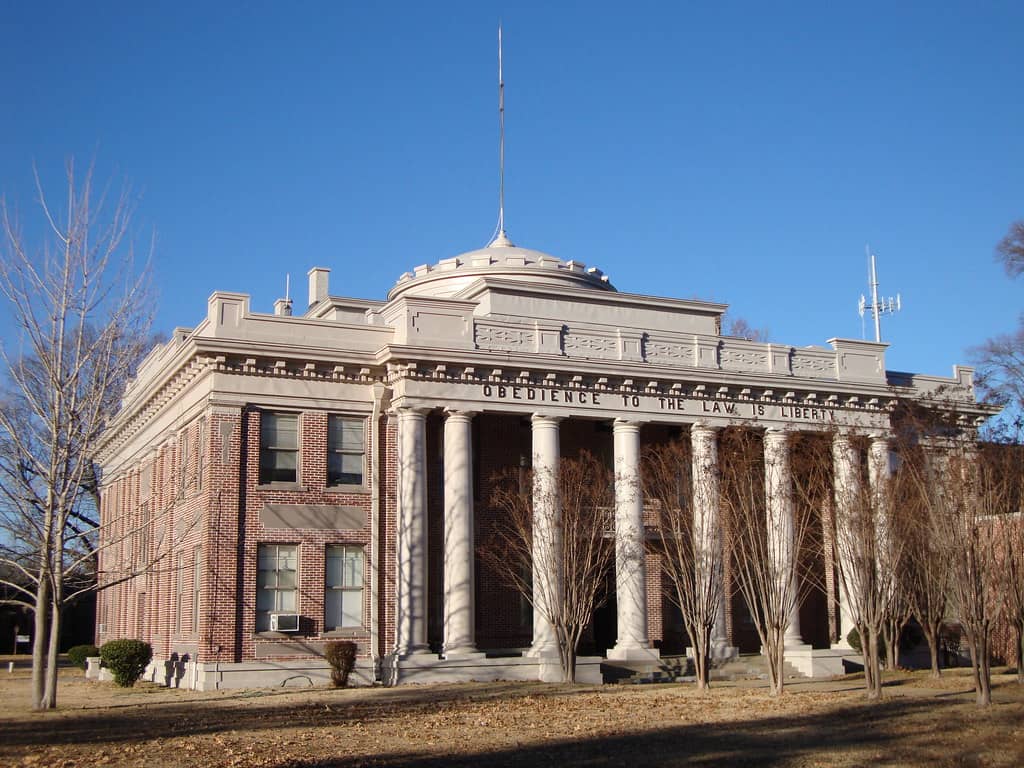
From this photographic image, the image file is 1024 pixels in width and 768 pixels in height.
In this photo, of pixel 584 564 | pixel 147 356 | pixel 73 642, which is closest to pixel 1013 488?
pixel 584 564

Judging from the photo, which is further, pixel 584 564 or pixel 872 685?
pixel 584 564

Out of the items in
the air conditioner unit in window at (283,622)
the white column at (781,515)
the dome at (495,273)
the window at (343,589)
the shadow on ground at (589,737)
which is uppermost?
the dome at (495,273)

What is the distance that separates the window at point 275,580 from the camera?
28.3 m

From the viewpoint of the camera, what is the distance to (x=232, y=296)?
2875cm

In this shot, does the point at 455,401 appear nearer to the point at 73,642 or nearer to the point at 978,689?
the point at 978,689

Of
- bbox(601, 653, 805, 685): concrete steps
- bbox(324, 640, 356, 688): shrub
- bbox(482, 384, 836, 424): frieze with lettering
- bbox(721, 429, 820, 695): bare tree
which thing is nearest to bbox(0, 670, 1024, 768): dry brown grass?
bbox(324, 640, 356, 688): shrub

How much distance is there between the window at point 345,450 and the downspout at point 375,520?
0.33 m

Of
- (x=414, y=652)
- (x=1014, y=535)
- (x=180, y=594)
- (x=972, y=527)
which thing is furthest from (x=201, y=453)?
(x=1014, y=535)

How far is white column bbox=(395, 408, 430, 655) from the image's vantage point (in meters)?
28.2

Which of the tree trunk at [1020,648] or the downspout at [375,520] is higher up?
the downspout at [375,520]

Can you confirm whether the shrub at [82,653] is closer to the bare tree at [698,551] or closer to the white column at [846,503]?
the bare tree at [698,551]

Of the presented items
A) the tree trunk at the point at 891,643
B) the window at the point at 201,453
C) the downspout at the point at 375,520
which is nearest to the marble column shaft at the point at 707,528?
the tree trunk at the point at 891,643

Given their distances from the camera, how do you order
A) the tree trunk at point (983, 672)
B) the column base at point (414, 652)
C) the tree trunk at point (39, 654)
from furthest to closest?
the column base at point (414, 652)
the tree trunk at point (39, 654)
the tree trunk at point (983, 672)

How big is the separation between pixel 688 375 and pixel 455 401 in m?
6.56
